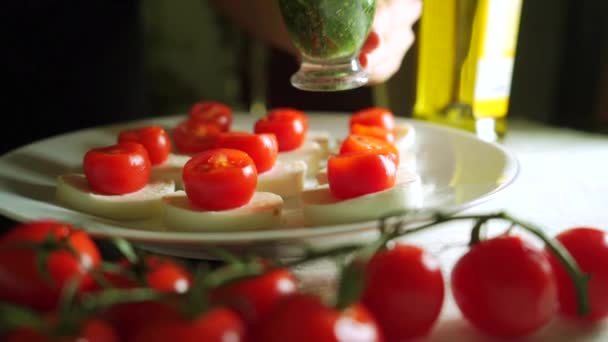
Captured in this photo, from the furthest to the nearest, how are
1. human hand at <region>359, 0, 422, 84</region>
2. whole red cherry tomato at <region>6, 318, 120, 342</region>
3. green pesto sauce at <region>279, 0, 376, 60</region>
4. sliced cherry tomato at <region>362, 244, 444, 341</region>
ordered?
human hand at <region>359, 0, 422, 84</region>
green pesto sauce at <region>279, 0, 376, 60</region>
sliced cherry tomato at <region>362, 244, 444, 341</region>
whole red cherry tomato at <region>6, 318, 120, 342</region>

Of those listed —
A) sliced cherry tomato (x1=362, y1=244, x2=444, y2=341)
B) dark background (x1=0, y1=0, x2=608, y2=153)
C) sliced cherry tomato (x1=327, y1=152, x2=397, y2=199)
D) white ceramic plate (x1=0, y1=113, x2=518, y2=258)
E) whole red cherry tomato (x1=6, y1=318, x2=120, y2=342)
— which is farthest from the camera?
dark background (x1=0, y1=0, x2=608, y2=153)

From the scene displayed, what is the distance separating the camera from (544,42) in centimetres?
155

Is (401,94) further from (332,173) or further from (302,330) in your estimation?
(302,330)

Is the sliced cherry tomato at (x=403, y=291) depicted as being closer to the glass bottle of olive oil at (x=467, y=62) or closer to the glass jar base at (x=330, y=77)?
the glass jar base at (x=330, y=77)

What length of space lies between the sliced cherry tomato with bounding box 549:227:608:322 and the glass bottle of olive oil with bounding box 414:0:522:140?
0.68 metres

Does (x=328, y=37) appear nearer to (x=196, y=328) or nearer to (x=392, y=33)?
(x=392, y=33)

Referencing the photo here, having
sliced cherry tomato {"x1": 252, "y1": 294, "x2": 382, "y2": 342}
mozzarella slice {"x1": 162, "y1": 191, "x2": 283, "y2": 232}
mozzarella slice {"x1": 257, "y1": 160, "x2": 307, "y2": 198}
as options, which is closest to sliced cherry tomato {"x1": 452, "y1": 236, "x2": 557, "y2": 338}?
sliced cherry tomato {"x1": 252, "y1": 294, "x2": 382, "y2": 342}

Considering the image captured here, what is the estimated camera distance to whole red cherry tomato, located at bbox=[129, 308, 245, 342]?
1.54 ft

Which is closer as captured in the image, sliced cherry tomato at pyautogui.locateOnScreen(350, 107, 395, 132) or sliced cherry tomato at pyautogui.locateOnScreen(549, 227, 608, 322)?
sliced cherry tomato at pyautogui.locateOnScreen(549, 227, 608, 322)

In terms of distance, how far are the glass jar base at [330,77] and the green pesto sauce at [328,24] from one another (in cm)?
2

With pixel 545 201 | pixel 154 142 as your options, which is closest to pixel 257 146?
pixel 154 142

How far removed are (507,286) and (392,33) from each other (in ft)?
2.44

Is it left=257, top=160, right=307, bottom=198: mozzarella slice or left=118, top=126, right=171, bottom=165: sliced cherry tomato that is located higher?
left=118, top=126, right=171, bottom=165: sliced cherry tomato

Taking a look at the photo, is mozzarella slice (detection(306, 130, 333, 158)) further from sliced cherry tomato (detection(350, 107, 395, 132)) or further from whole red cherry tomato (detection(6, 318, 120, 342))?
whole red cherry tomato (detection(6, 318, 120, 342))
